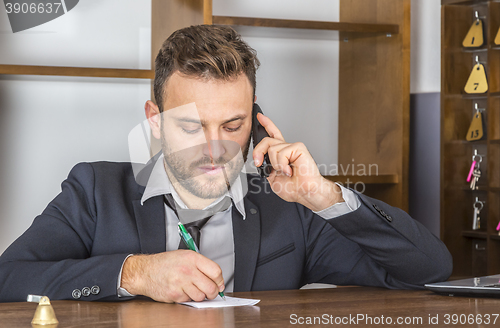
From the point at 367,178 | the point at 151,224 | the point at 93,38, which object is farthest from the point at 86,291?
the point at 93,38

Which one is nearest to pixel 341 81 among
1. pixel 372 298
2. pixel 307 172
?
pixel 307 172

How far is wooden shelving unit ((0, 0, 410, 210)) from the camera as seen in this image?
213 centimetres

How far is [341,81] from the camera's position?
2.65m

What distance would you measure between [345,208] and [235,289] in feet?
1.23

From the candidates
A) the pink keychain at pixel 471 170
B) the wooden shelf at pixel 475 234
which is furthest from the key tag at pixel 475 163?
the wooden shelf at pixel 475 234

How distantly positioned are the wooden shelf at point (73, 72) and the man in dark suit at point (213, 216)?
1.29 ft

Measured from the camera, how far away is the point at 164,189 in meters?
1.49

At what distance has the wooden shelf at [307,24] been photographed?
6.74 feet

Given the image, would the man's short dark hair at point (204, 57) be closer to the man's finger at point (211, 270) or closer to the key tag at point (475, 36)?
the man's finger at point (211, 270)

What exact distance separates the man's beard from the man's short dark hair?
8.3 inches

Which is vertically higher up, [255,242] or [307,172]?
[307,172]

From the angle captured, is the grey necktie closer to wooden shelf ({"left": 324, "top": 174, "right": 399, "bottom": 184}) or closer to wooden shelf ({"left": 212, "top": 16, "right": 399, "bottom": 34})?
Result: wooden shelf ({"left": 324, "top": 174, "right": 399, "bottom": 184})

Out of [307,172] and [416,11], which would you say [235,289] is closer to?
[307,172]

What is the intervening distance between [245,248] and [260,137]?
0.98 ft
